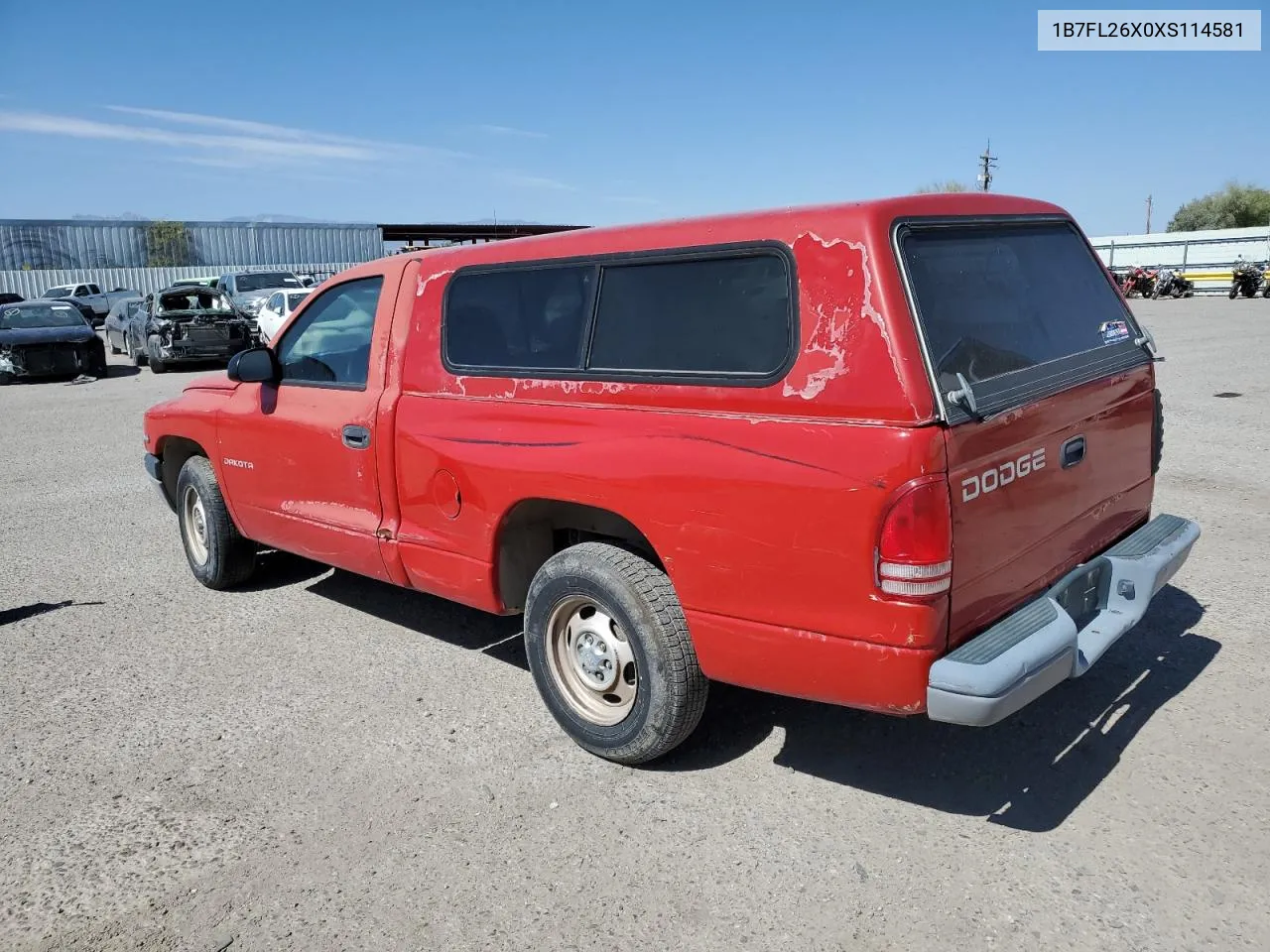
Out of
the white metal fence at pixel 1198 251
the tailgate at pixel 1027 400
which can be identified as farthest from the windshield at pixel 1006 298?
the white metal fence at pixel 1198 251

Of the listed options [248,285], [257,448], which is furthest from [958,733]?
[248,285]

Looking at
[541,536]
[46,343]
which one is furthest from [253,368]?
[46,343]

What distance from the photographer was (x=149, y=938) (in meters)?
2.74

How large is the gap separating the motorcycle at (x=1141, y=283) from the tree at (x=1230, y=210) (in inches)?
1750

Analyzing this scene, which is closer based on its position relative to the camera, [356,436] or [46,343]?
[356,436]

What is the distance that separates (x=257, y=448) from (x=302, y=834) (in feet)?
7.71

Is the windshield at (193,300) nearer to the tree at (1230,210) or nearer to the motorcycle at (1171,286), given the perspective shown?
the motorcycle at (1171,286)

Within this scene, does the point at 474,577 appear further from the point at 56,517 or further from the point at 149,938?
the point at 56,517

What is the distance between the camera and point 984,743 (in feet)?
11.8

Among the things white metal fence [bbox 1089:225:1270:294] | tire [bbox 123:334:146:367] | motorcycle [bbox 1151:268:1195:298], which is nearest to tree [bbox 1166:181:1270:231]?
white metal fence [bbox 1089:225:1270:294]

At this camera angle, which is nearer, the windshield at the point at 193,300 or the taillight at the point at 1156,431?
the taillight at the point at 1156,431

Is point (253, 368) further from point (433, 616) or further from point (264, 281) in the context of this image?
point (264, 281)

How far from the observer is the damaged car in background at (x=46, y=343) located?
55.7ft

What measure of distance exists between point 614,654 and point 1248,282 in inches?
1484
